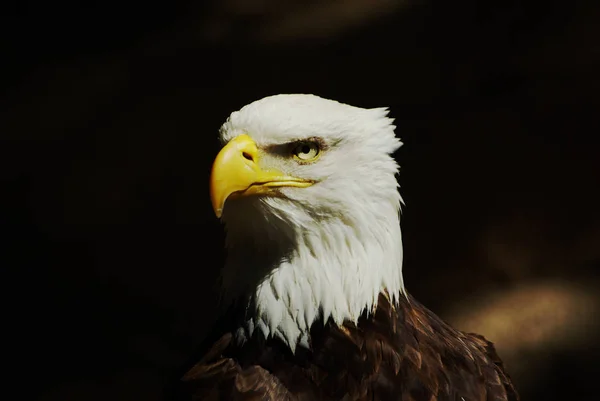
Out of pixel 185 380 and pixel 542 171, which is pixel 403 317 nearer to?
pixel 185 380

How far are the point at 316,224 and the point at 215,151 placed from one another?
2.17m

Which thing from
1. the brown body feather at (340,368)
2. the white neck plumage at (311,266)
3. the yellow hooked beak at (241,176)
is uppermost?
the yellow hooked beak at (241,176)

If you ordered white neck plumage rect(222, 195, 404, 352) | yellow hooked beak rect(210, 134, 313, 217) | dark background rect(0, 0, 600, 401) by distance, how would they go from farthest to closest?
dark background rect(0, 0, 600, 401), white neck plumage rect(222, 195, 404, 352), yellow hooked beak rect(210, 134, 313, 217)

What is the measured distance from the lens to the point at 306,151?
203 centimetres

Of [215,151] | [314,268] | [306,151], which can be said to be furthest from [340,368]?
[215,151]

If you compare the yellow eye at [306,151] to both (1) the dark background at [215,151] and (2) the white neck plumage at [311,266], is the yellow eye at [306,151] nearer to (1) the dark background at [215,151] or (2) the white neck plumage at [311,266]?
(2) the white neck plumage at [311,266]

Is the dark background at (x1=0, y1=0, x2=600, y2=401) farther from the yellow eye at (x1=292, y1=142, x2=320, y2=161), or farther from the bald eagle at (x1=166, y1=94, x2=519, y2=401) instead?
the yellow eye at (x1=292, y1=142, x2=320, y2=161)

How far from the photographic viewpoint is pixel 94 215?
161 inches

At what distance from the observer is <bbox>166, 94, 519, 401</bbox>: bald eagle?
2.01 meters

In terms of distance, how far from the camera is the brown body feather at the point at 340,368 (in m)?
2.09

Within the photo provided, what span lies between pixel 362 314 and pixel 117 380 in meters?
1.81

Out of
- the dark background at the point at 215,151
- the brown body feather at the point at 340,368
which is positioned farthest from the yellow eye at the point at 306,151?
the dark background at the point at 215,151

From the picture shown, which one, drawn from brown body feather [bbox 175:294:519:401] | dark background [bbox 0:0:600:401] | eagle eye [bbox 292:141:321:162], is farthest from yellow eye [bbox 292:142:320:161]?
dark background [bbox 0:0:600:401]

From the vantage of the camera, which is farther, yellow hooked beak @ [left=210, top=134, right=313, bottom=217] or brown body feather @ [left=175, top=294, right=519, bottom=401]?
brown body feather @ [left=175, top=294, right=519, bottom=401]
